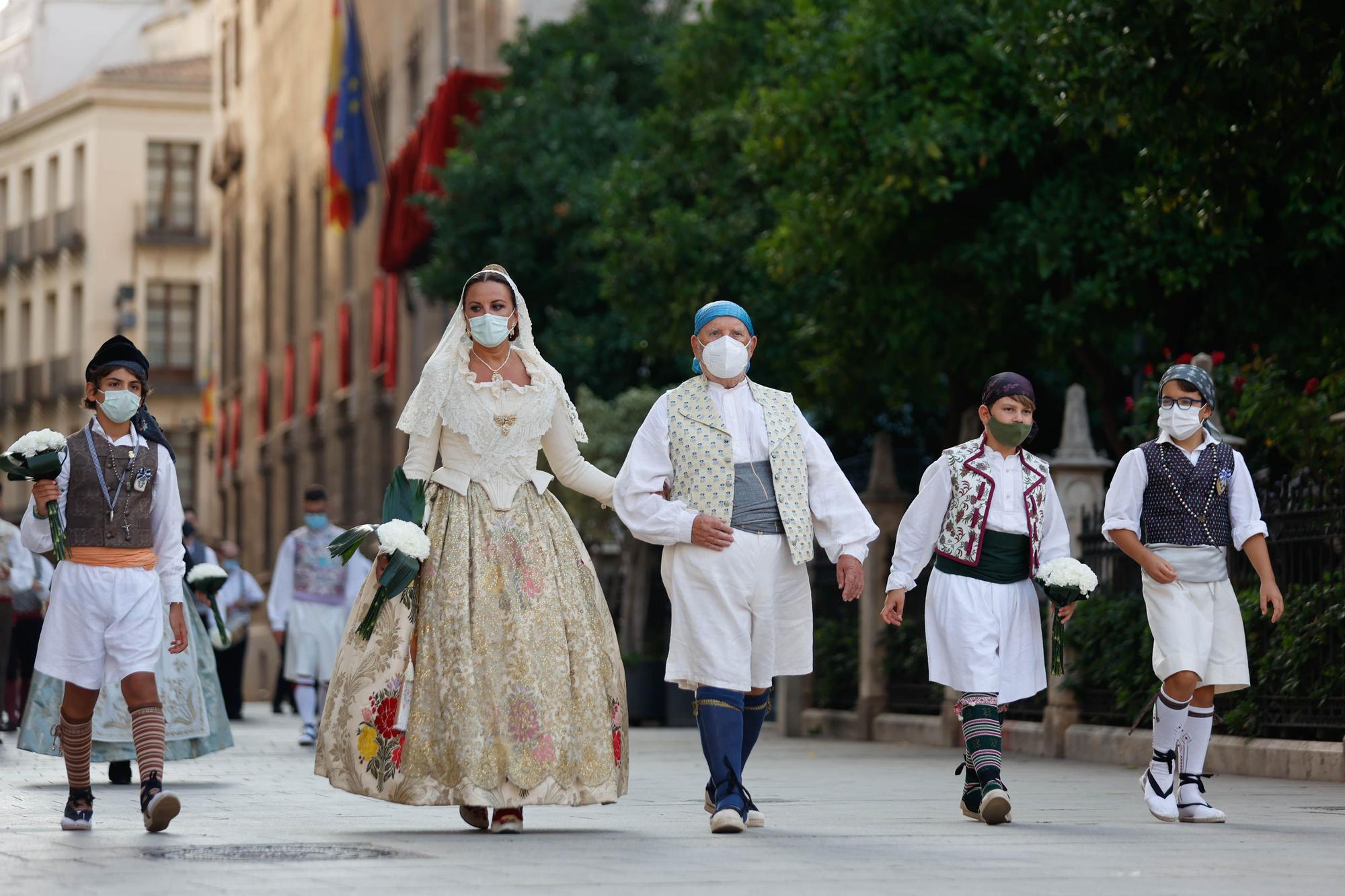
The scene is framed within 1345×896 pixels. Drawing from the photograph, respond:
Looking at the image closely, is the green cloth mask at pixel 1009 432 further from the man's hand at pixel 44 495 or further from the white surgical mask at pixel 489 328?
the man's hand at pixel 44 495

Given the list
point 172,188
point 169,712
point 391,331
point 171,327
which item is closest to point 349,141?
point 391,331

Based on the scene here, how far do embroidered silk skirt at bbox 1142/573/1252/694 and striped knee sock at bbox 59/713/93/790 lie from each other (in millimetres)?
4216

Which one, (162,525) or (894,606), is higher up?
(162,525)

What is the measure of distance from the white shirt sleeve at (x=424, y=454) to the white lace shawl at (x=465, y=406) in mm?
27

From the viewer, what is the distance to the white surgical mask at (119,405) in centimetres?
889

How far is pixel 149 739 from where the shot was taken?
28.8ft

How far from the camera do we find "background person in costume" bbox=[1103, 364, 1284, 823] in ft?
30.8

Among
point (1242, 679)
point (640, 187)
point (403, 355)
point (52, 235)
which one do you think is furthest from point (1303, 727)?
point (52, 235)

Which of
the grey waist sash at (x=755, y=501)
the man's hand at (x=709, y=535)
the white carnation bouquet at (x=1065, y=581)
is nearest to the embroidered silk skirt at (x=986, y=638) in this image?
the white carnation bouquet at (x=1065, y=581)

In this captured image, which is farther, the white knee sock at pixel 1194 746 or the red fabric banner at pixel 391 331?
the red fabric banner at pixel 391 331

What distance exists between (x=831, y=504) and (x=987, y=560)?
2.58 feet

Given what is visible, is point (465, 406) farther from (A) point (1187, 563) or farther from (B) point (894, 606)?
(A) point (1187, 563)

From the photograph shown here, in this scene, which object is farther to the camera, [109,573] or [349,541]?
[109,573]

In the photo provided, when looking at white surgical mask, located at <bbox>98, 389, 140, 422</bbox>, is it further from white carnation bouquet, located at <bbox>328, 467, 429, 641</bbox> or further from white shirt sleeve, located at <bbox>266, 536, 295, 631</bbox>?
white shirt sleeve, located at <bbox>266, 536, 295, 631</bbox>
